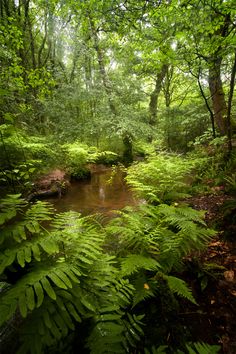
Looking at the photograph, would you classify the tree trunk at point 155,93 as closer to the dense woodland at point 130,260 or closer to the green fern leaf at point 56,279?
the dense woodland at point 130,260

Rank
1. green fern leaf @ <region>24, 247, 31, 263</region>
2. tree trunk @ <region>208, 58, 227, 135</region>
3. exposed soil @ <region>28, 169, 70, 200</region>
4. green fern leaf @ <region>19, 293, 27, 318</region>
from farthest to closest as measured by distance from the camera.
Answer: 1. exposed soil @ <region>28, 169, 70, 200</region>
2. tree trunk @ <region>208, 58, 227, 135</region>
3. green fern leaf @ <region>24, 247, 31, 263</region>
4. green fern leaf @ <region>19, 293, 27, 318</region>

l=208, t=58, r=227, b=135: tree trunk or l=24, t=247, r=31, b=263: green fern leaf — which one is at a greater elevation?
l=208, t=58, r=227, b=135: tree trunk

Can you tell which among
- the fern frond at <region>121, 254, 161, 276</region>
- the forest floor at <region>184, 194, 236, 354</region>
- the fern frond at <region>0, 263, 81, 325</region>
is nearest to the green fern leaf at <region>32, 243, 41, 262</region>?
the fern frond at <region>0, 263, 81, 325</region>

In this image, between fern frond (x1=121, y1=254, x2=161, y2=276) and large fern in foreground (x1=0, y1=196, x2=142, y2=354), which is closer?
large fern in foreground (x1=0, y1=196, x2=142, y2=354)

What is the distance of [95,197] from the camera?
707 centimetres

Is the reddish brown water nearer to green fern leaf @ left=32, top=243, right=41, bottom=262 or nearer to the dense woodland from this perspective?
the dense woodland

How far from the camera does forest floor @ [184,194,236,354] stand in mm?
1814

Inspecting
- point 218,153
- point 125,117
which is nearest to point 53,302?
point 218,153

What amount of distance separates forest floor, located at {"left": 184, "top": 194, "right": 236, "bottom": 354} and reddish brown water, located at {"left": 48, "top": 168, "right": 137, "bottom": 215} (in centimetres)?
321

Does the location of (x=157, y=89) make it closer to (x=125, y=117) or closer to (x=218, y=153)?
(x=125, y=117)

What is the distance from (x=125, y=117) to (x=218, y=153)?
17.5 ft

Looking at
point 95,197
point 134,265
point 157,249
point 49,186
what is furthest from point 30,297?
point 49,186

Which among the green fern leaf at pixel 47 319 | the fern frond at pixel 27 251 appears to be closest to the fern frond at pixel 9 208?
the fern frond at pixel 27 251

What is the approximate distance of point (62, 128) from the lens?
10.4 meters
